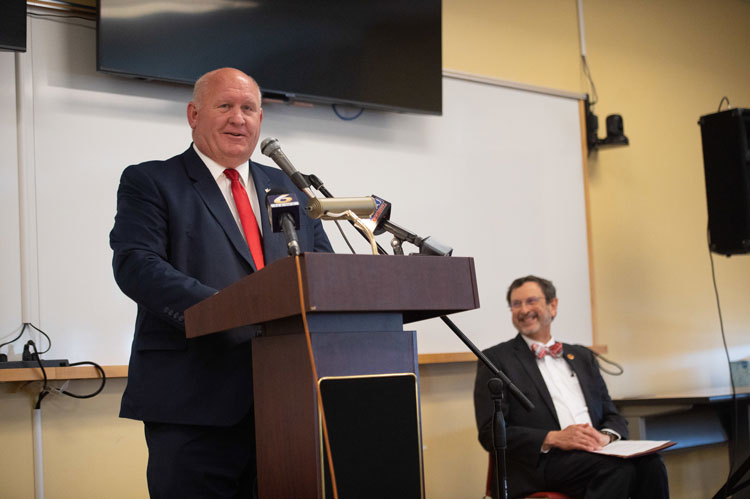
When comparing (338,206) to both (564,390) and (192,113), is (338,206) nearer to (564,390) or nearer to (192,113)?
(192,113)

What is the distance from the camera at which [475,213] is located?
446cm

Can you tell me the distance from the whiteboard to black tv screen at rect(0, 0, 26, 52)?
0.20 meters

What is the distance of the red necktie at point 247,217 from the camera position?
1930 millimetres

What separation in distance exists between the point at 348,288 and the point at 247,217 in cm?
73

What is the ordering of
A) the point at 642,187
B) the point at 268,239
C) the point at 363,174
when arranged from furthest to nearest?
the point at 642,187 → the point at 363,174 → the point at 268,239

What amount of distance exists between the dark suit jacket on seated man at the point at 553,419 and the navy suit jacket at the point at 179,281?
167 centimetres

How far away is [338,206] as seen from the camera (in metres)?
1.50

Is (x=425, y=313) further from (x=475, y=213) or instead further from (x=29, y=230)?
(x=475, y=213)

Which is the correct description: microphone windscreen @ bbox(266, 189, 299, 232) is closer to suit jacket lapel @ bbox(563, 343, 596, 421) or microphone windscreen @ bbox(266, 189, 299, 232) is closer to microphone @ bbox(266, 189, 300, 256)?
microphone @ bbox(266, 189, 300, 256)

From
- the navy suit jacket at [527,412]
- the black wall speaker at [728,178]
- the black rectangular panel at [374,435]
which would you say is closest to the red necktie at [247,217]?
the black rectangular panel at [374,435]

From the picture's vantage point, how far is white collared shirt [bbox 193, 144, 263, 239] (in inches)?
78.6

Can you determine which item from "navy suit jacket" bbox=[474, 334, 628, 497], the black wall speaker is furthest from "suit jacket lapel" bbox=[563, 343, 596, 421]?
the black wall speaker

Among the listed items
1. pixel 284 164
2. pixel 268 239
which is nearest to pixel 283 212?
pixel 284 164

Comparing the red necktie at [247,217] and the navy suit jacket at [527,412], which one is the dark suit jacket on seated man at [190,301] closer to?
the red necktie at [247,217]
